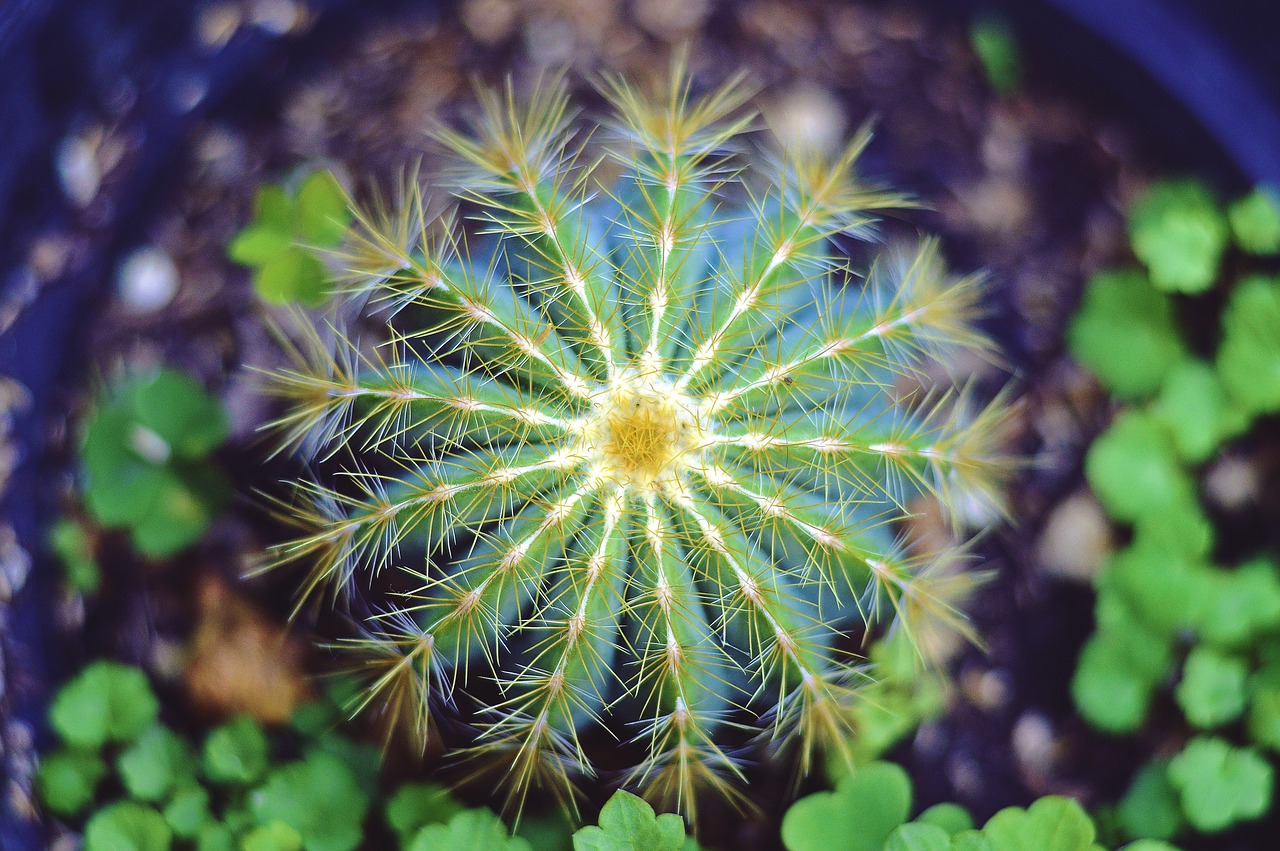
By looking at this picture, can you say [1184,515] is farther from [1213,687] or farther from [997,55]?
[997,55]

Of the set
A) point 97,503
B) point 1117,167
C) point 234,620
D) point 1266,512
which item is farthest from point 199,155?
point 1266,512

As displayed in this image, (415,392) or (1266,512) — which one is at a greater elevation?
(415,392)

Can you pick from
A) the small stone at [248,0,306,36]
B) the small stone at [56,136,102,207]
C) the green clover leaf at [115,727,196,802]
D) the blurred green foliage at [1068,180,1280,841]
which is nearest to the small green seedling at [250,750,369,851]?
the green clover leaf at [115,727,196,802]

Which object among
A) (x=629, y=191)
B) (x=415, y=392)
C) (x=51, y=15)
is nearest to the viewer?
(x=415, y=392)

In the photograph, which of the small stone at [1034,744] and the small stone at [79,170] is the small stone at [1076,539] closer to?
the small stone at [1034,744]

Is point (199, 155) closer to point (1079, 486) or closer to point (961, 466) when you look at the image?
point (961, 466)

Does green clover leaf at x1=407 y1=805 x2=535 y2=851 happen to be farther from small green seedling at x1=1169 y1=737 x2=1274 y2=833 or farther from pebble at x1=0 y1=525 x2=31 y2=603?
small green seedling at x1=1169 y1=737 x2=1274 y2=833

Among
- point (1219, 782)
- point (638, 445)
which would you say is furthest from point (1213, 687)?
point (638, 445)
